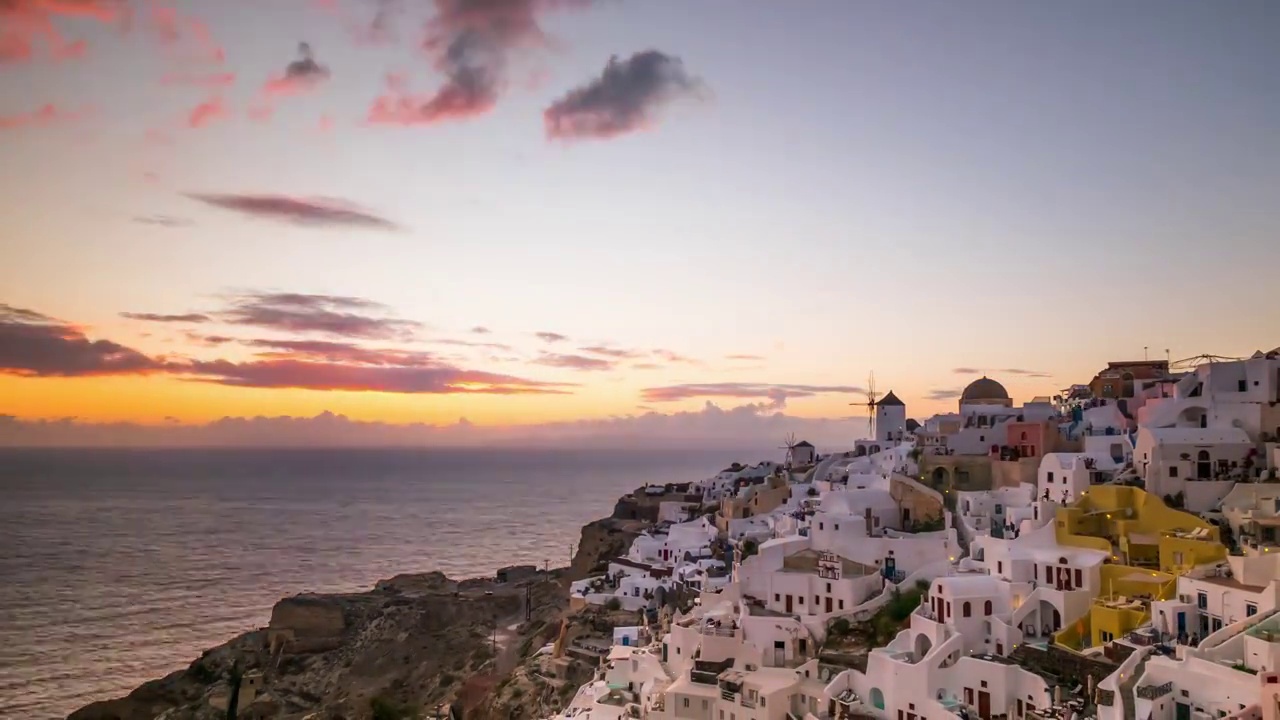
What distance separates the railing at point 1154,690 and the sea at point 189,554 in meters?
46.0

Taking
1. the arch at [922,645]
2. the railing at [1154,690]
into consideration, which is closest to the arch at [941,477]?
the arch at [922,645]

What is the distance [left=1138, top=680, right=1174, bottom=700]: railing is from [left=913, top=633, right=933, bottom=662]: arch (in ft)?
21.2

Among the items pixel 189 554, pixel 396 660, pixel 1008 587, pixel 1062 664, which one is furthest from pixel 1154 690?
pixel 189 554

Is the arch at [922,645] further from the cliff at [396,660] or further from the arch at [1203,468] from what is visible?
the cliff at [396,660]

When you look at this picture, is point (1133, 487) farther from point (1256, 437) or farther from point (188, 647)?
point (188, 647)

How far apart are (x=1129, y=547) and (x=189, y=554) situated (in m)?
92.1

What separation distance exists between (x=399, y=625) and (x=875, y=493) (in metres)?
29.0

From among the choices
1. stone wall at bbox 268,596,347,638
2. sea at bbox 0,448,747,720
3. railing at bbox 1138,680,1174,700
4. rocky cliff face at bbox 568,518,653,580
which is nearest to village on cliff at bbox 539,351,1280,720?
railing at bbox 1138,680,1174,700

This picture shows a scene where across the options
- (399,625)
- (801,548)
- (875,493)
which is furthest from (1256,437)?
(399,625)

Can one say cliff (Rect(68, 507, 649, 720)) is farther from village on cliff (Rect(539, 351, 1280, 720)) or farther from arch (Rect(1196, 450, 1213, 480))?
arch (Rect(1196, 450, 1213, 480))

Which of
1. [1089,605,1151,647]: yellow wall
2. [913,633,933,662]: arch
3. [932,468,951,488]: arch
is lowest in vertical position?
[913,633,933,662]: arch

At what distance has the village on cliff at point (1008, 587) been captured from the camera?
20.7m

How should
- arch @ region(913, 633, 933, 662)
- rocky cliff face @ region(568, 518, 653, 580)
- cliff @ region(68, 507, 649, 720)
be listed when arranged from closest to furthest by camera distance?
arch @ region(913, 633, 933, 662)
cliff @ region(68, 507, 649, 720)
rocky cliff face @ region(568, 518, 653, 580)

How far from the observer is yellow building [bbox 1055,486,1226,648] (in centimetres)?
2280
